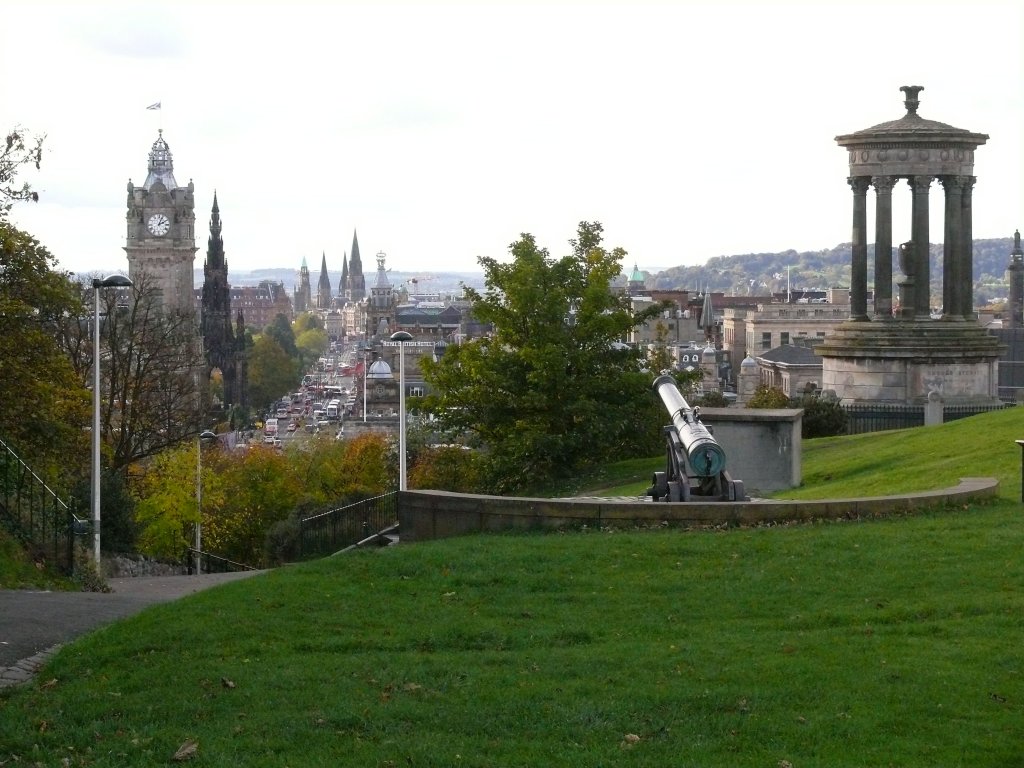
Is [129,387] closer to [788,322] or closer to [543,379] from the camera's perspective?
[543,379]

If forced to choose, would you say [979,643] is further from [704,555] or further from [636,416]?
[636,416]

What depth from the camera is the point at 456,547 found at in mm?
17906

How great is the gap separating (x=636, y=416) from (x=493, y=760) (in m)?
26.9

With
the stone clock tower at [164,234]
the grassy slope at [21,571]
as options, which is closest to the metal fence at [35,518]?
the grassy slope at [21,571]

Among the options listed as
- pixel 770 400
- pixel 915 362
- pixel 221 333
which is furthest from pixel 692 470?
pixel 221 333

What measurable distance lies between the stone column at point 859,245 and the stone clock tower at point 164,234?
131806 mm

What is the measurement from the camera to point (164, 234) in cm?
17225

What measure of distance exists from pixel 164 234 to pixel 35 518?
151m

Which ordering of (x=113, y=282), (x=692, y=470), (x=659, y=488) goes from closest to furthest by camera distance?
(x=692, y=470), (x=659, y=488), (x=113, y=282)

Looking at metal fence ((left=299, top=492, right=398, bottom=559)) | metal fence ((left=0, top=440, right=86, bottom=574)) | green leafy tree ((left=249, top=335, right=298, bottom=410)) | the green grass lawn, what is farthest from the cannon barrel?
green leafy tree ((left=249, top=335, right=298, bottom=410))

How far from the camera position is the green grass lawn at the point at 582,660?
1041 cm

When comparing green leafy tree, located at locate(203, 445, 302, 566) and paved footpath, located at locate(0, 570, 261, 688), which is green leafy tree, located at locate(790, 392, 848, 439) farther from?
paved footpath, located at locate(0, 570, 261, 688)

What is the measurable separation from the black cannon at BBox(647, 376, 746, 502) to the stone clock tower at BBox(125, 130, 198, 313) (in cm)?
15175

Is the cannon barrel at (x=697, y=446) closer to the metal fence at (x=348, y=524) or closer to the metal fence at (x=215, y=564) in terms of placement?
the metal fence at (x=348, y=524)
